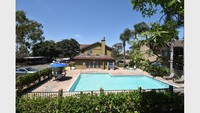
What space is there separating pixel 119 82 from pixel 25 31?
3916 centimetres

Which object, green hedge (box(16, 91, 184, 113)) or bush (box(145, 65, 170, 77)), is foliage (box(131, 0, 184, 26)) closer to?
bush (box(145, 65, 170, 77))

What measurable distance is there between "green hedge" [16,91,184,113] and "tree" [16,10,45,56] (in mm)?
43972

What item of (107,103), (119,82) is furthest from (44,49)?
(107,103)

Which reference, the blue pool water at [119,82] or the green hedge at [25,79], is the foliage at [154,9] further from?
the blue pool water at [119,82]

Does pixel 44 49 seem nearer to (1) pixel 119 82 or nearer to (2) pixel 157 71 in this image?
(1) pixel 119 82

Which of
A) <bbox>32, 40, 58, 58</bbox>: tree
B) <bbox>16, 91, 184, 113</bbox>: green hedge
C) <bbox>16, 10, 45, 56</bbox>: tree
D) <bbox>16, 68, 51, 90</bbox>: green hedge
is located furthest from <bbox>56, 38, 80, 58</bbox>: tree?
<bbox>16, 91, 184, 113</bbox>: green hedge

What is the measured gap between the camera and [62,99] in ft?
27.3

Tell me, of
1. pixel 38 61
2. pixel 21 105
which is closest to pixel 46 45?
pixel 38 61

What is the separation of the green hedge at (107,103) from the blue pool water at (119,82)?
1299 centimetres

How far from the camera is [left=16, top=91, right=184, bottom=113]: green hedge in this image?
816 cm
